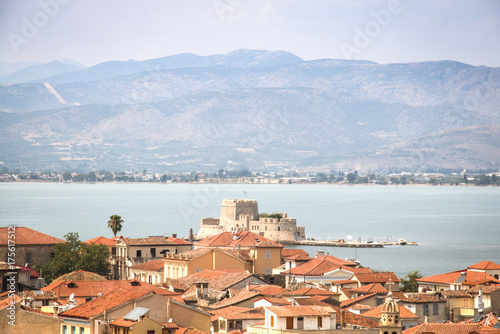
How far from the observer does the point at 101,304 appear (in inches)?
766

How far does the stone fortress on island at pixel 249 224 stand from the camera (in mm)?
103625

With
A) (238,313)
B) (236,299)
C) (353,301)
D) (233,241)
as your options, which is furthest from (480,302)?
(233,241)

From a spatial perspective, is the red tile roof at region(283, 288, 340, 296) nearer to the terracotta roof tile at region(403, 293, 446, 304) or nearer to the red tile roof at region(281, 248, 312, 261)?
the terracotta roof tile at region(403, 293, 446, 304)

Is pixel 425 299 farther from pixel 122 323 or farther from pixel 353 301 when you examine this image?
pixel 122 323

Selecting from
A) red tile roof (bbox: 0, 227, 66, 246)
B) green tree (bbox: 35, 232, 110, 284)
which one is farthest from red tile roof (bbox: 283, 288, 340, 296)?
red tile roof (bbox: 0, 227, 66, 246)

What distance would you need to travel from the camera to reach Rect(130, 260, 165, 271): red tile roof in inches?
1574

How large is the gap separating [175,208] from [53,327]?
482 ft

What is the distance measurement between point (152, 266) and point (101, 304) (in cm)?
2105

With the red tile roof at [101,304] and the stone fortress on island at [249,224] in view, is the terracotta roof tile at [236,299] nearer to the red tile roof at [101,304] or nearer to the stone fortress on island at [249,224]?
the red tile roof at [101,304]

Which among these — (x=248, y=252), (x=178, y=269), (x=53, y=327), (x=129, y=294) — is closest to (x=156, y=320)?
(x=129, y=294)

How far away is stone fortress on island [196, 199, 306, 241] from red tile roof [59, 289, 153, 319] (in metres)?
82.0

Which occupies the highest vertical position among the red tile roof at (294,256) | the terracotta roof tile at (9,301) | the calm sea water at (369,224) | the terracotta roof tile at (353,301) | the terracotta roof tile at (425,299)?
the terracotta roof tile at (9,301)

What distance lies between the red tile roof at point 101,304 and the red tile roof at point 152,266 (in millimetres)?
19538

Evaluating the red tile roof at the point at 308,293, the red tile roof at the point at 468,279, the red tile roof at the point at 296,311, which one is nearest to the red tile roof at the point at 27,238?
the red tile roof at the point at 308,293
